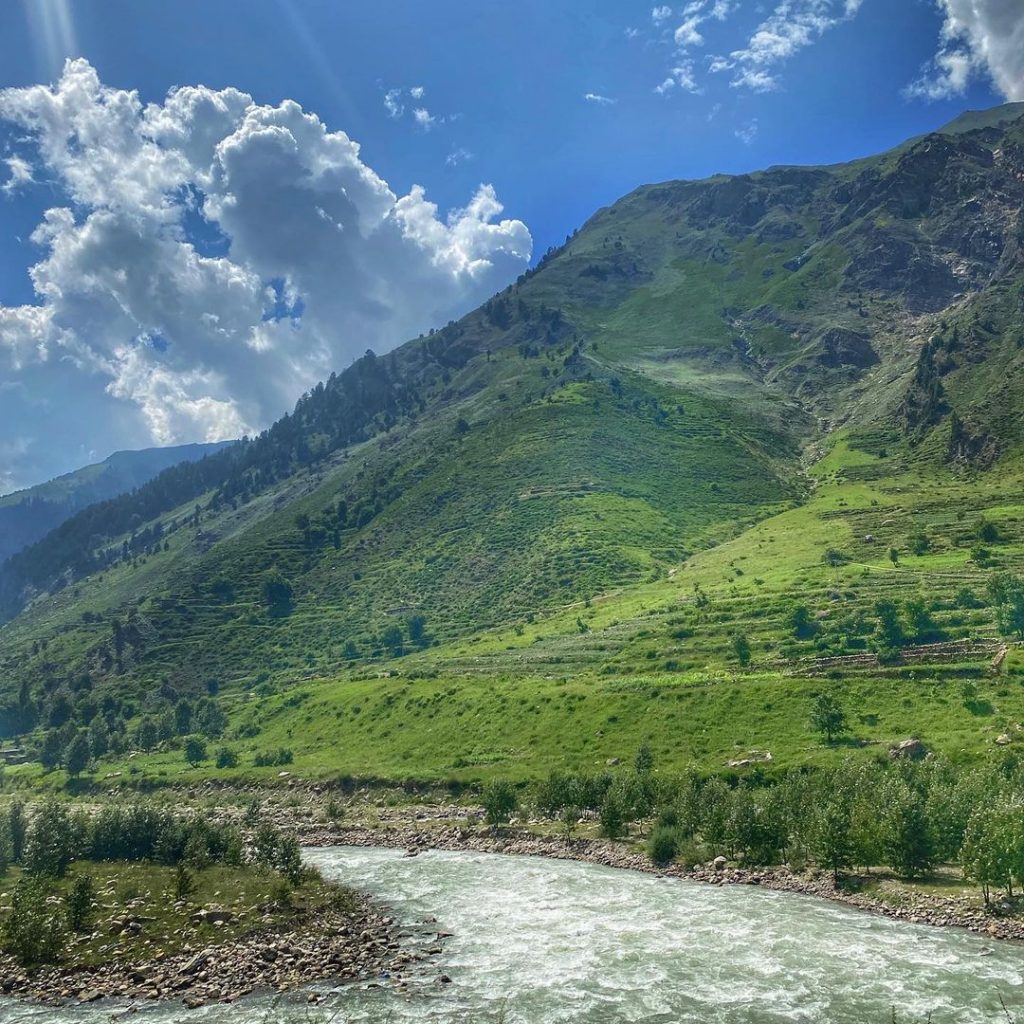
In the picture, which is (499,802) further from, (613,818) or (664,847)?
(664,847)

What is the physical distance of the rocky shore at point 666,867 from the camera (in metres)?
46.8

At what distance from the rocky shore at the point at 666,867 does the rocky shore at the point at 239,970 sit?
26.0 metres

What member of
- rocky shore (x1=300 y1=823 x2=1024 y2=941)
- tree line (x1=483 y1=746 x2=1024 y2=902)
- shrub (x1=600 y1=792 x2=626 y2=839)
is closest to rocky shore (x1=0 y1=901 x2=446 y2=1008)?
rocky shore (x1=300 y1=823 x2=1024 y2=941)

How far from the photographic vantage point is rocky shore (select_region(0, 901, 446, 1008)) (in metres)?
38.1

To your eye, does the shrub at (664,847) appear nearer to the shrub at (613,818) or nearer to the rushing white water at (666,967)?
the shrub at (613,818)

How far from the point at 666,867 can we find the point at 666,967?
24.6 m

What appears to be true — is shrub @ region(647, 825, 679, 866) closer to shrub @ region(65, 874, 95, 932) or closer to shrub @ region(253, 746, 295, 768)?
shrub @ region(65, 874, 95, 932)

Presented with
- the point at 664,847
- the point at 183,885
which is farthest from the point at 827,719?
the point at 183,885

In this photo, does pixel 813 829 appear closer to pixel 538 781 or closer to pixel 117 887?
pixel 538 781

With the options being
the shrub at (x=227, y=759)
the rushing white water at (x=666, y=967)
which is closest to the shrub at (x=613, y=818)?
the rushing white water at (x=666, y=967)

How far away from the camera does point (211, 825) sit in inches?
2803

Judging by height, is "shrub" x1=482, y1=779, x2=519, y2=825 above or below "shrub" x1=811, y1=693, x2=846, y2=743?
below

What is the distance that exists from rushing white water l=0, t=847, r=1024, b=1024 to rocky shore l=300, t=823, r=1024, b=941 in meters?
1.99

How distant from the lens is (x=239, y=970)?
40.1 m
